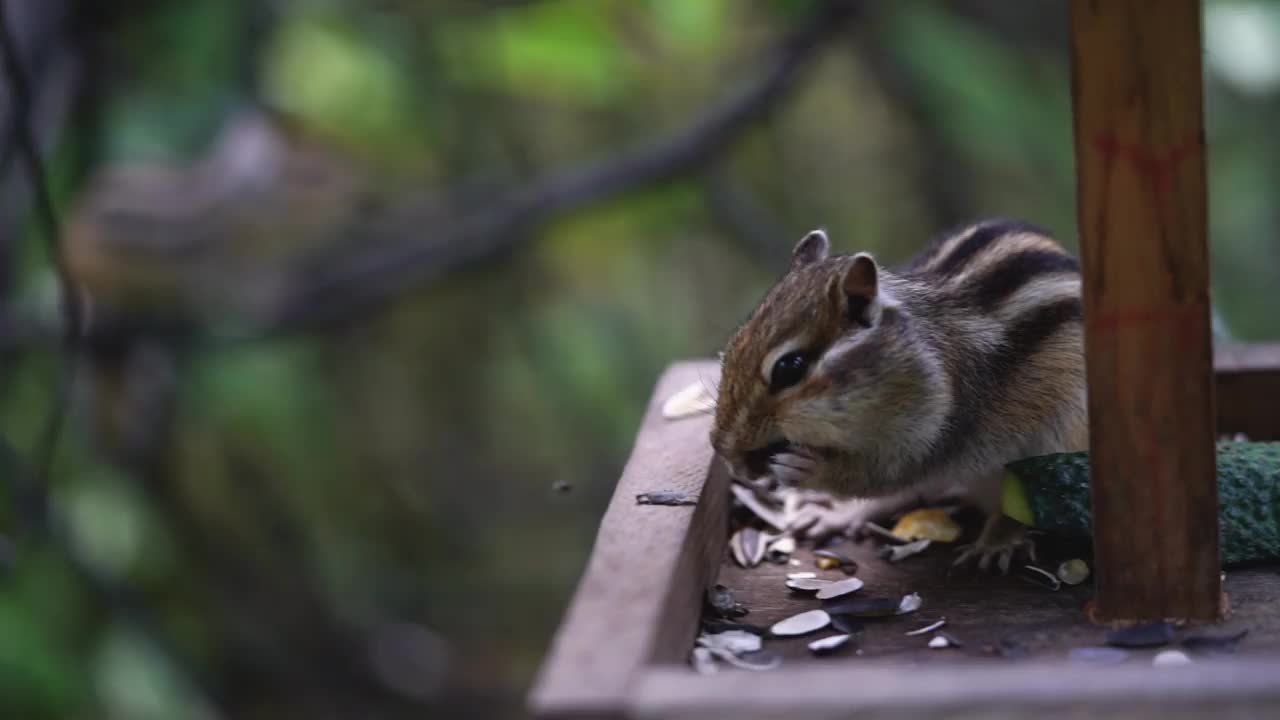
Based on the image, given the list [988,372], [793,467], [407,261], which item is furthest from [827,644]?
[407,261]

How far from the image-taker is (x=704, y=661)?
169 centimetres

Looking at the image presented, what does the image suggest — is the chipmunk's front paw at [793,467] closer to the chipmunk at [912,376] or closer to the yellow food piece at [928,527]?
the chipmunk at [912,376]

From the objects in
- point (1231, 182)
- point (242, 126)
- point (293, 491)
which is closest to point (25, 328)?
point (242, 126)

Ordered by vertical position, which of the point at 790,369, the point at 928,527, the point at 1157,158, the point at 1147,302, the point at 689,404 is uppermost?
the point at 1157,158

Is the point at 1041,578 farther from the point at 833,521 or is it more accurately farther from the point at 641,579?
the point at 641,579

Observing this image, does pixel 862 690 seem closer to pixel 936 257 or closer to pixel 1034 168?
pixel 936 257

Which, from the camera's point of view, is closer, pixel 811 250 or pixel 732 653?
pixel 732 653

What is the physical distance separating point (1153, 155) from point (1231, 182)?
314 centimetres

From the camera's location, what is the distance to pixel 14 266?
142 inches

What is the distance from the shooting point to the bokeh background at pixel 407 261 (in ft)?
11.8

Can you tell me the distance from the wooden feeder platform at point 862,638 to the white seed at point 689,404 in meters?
0.02

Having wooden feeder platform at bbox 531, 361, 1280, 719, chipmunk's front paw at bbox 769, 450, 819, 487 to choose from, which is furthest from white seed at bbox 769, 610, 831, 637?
chipmunk's front paw at bbox 769, 450, 819, 487

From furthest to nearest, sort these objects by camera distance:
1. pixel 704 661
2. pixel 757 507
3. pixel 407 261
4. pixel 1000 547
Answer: pixel 407 261
pixel 757 507
pixel 1000 547
pixel 704 661

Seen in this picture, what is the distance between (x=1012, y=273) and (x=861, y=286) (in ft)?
0.84
